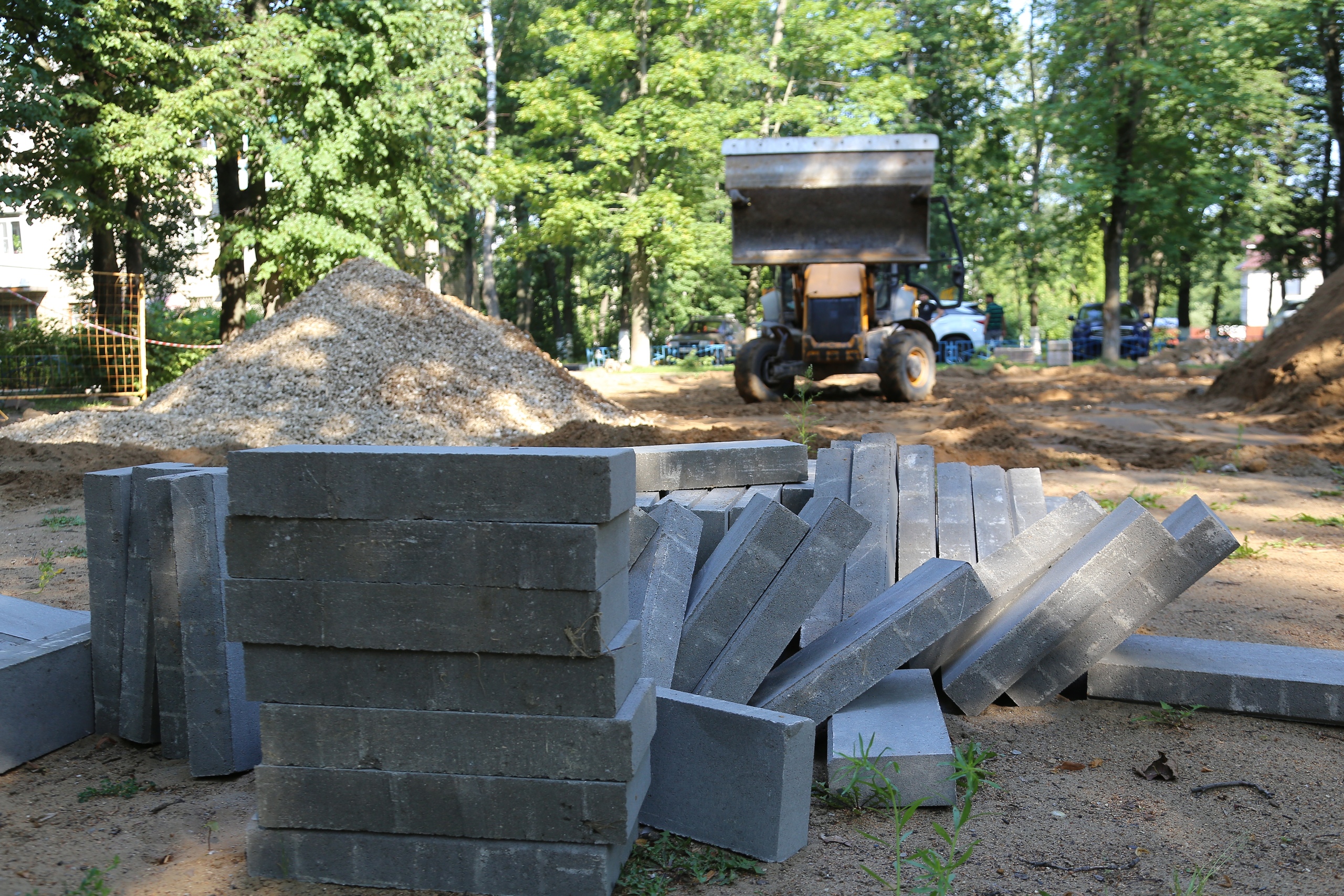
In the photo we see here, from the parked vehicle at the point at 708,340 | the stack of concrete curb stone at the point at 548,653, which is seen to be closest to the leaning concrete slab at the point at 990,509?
the stack of concrete curb stone at the point at 548,653

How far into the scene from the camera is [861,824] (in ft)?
10.1

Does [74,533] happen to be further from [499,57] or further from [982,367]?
[499,57]

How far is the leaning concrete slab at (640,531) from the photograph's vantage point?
3795 mm

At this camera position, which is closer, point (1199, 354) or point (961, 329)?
point (1199, 354)

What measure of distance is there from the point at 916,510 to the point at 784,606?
197cm

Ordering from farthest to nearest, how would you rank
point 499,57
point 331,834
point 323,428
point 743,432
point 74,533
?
point 499,57, point 323,428, point 743,432, point 74,533, point 331,834

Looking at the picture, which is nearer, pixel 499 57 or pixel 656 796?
pixel 656 796

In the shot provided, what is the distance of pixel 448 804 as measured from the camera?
264 centimetres

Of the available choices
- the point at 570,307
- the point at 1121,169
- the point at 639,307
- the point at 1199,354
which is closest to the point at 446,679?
the point at 1121,169

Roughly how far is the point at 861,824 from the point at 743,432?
7557mm

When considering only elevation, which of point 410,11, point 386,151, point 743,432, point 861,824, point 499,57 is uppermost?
point 499,57

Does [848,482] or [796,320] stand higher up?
[796,320]

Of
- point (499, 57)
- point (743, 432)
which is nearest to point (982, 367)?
point (743, 432)

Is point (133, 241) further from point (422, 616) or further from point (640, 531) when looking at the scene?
point (422, 616)
